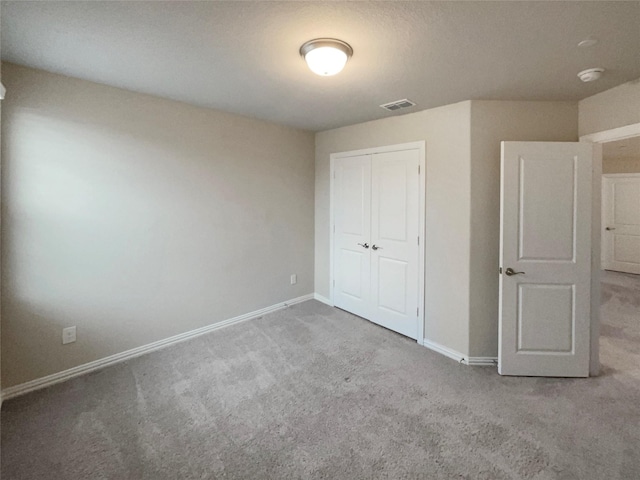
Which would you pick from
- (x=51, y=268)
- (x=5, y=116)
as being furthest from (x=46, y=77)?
(x=51, y=268)

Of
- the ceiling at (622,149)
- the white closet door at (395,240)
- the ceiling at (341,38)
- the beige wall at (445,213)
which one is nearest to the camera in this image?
the ceiling at (341,38)

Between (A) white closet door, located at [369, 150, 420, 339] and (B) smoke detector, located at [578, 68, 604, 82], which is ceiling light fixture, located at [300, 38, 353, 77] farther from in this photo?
(B) smoke detector, located at [578, 68, 604, 82]

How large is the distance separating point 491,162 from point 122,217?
3316mm

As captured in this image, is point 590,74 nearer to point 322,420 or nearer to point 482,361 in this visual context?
point 482,361

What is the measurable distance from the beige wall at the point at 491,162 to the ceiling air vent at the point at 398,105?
55 centimetres

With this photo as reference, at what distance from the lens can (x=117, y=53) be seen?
192cm

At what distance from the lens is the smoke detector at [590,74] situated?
202 cm

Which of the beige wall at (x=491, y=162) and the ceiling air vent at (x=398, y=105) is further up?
the ceiling air vent at (x=398, y=105)

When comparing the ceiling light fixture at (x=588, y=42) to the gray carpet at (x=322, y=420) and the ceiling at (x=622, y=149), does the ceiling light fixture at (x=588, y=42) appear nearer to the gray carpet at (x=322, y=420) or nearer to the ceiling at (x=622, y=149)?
the gray carpet at (x=322, y=420)

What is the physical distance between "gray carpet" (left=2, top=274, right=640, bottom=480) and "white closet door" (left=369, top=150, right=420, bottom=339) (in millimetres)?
527

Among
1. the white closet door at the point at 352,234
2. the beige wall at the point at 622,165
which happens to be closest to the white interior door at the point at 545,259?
the white closet door at the point at 352,234

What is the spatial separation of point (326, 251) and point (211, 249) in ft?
5.20

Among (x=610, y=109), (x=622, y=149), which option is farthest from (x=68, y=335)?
Answer: (x=622, y=149)

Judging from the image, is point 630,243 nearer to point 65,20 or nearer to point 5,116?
point 65,20
